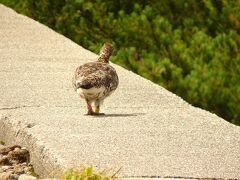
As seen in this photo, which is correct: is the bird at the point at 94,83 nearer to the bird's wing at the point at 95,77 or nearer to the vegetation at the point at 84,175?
the bird's wing at the point at 95,77

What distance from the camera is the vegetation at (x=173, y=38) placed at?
999 centimetres

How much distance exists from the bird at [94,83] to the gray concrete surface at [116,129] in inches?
5.3

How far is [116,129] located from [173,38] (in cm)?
448

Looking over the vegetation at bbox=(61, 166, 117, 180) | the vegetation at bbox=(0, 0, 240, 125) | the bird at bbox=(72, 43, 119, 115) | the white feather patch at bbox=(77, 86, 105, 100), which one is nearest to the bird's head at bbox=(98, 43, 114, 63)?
the bird at bbox=(72, 43, 119, 115)

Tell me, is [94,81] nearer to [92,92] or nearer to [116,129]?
[92,92]

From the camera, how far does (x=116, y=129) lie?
21.6ft

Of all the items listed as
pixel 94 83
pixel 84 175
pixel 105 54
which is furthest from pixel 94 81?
pixel 84 175

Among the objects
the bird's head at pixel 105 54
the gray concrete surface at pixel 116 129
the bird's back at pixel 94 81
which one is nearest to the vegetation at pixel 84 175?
the gray concrete surface at pixel 116 129

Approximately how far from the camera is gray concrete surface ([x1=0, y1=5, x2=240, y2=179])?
567 cm

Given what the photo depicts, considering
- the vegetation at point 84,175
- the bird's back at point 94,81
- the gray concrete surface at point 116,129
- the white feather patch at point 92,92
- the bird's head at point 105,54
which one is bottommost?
the vegetation at point 84,175

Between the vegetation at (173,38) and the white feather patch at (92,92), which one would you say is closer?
the white feather patch at (92,92)

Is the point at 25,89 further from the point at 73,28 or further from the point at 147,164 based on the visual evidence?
the point at 73,28

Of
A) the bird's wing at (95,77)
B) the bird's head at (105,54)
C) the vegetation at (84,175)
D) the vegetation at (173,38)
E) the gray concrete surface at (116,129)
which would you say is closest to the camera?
the vegetation at (84,175)

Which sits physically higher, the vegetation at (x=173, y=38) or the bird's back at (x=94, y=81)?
the vegetation at (x=173, y=38)
